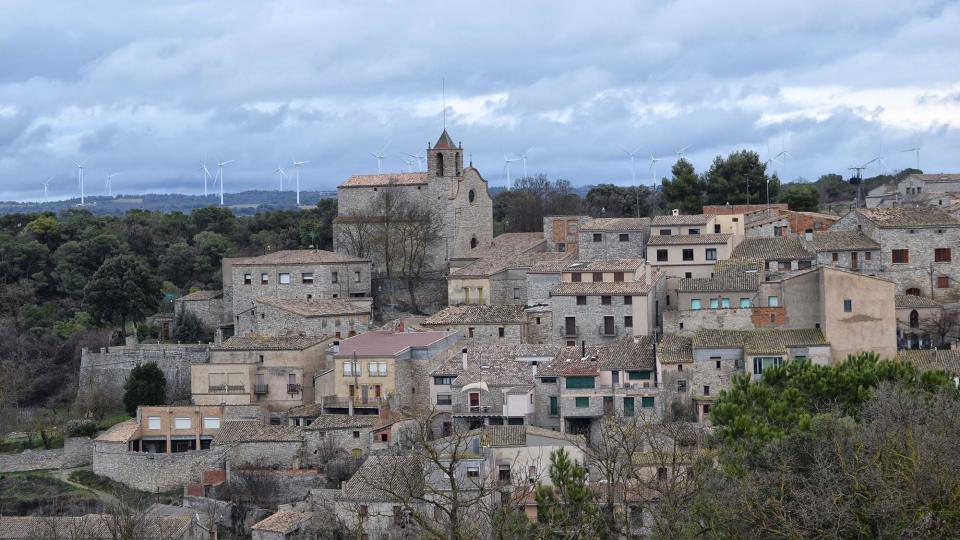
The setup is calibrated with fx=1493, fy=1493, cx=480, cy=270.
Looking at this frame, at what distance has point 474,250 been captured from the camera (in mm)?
57125

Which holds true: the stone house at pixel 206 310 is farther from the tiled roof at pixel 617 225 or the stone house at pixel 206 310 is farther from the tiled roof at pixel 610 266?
the tiled roof at pixel 610 266

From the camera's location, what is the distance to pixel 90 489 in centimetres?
4384

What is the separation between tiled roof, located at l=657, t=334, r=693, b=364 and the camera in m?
41.6

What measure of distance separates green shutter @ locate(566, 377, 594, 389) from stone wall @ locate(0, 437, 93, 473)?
49.0ft

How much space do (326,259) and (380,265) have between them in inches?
159

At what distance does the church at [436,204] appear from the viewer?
192 ft

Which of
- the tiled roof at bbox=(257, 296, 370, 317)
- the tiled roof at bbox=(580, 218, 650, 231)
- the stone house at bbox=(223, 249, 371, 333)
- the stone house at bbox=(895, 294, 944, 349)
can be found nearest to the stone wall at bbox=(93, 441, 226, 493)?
Result: the tiled roof at bbox=(257, 296, 370, 317)

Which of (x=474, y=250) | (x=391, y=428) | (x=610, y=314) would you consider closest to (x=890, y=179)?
(x=474, y=250)

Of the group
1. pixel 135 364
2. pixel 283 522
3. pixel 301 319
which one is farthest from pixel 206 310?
pixel 283 522

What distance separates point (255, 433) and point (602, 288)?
38.0 feet

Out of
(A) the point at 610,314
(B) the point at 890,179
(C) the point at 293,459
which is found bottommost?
(C) the point at 293,459

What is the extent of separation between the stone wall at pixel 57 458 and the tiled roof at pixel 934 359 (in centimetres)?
2440

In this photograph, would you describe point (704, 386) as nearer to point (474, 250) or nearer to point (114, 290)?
point (474, 250)

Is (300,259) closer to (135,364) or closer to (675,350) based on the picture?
(135,364)
